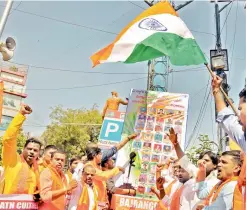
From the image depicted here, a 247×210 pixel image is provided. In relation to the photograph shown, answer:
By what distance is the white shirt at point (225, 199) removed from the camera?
3355 mm

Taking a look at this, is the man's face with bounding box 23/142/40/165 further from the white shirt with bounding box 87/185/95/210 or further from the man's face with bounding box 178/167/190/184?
the man's face with bounding box 178/167/190/184

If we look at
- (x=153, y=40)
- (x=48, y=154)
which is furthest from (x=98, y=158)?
(x=153, y=40)

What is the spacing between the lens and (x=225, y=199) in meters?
3.39

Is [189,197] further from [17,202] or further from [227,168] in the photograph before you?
[17,202]

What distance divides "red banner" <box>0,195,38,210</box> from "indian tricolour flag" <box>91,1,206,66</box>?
2.03 m

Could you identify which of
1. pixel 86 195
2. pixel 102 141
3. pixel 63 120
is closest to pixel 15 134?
pixel 86 195

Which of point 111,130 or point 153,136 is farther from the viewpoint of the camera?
point 111,130

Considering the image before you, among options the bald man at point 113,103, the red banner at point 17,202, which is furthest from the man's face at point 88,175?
the bald man at point 113,103

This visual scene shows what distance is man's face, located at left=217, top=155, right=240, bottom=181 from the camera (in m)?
3.59

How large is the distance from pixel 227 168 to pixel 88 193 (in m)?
1.88

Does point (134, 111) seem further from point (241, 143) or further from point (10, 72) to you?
point (10, 72)

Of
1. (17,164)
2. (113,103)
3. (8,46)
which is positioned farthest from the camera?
(113,103)

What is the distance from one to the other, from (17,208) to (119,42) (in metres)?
2.45

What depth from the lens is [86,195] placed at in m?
4.85
